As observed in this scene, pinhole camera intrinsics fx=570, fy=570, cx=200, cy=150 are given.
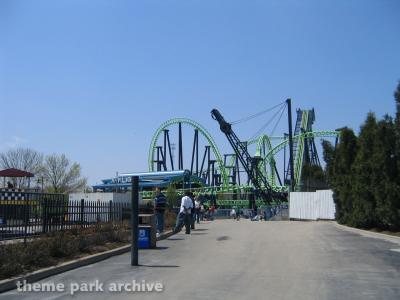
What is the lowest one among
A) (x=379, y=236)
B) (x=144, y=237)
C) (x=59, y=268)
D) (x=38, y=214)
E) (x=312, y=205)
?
(x=379, y=236)

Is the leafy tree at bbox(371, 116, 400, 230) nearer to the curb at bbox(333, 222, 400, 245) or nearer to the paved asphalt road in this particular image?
the curb at bbox(333, 222, 400, 245)

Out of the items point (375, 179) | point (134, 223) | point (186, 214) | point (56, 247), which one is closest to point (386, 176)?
point (375, 179)

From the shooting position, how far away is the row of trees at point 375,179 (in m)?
21.2

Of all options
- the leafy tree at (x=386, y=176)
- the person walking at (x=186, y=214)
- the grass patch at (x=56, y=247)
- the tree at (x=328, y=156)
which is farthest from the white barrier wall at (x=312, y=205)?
the grass patch at (x=56, y=247)

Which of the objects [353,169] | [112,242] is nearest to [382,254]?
[112,242]

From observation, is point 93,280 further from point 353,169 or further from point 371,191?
point 353,169

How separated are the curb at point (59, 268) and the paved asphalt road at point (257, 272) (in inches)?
7.1

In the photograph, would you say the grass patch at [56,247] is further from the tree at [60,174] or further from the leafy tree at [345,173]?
the tree at [60,174]

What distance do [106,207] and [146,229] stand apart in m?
3.56

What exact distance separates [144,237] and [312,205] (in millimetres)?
26369

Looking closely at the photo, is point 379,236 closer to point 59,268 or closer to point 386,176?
point 386,176

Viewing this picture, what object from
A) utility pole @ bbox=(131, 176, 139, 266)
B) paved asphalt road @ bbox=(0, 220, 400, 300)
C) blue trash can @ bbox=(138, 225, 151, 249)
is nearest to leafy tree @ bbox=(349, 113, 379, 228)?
paved asphalt road @ bbox=(0, 220, 400, 300)

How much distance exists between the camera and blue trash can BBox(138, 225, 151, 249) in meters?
16.1

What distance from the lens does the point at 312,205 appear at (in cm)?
4066
